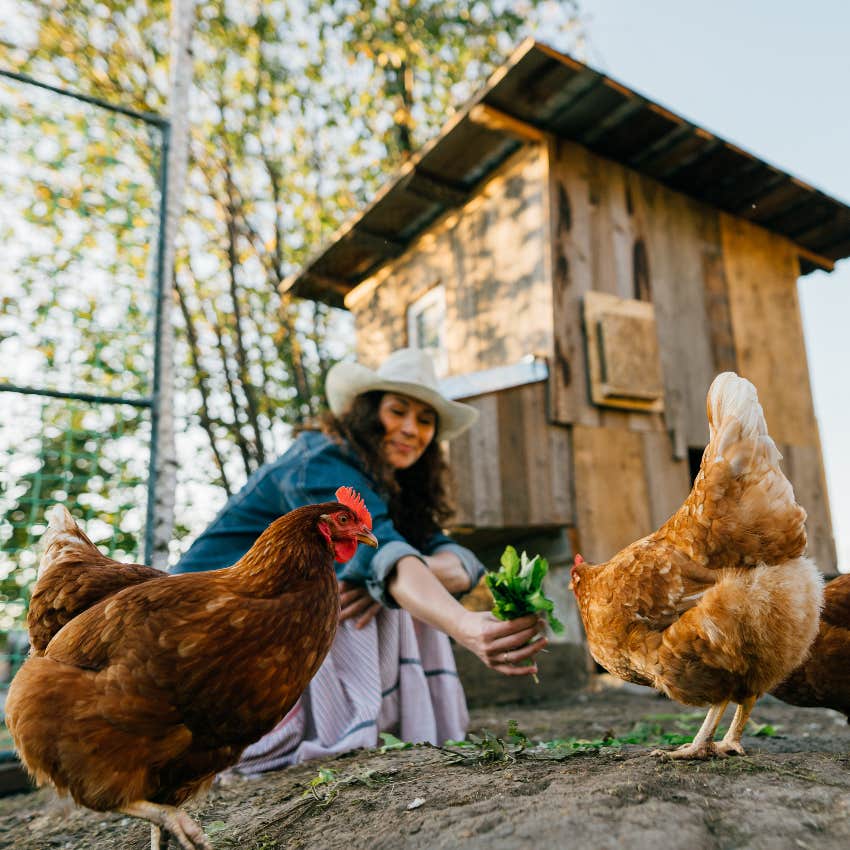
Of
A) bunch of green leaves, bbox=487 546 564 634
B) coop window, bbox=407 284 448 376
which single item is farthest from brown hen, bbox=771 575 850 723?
coop window, bbox=407 284 448 376

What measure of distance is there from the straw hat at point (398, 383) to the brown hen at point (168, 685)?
1824 millimetres

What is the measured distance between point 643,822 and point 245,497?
2330 mm

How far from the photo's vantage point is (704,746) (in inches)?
83.8

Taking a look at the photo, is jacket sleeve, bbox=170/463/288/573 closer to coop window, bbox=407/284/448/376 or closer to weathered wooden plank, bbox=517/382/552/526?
weathered wooden plank, bbox=517/382/552/526

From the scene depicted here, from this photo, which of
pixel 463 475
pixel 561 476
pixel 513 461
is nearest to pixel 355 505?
pixel 463 475

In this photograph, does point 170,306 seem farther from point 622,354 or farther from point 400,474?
point 622,354

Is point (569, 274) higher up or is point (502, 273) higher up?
point (502, 273)

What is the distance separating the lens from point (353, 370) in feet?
12.4

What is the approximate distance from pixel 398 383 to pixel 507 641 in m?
1.73

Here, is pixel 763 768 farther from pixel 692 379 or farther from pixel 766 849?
pixel 692 379

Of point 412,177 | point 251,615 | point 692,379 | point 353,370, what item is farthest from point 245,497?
point 692,379

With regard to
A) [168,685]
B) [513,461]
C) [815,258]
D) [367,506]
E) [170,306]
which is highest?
[815,258]

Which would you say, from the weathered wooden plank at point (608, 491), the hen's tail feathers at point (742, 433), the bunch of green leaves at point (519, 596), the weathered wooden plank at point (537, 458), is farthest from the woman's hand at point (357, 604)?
the weathered wooden plank at point (608, 491)

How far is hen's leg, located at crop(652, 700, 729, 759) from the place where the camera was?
2092 mm
